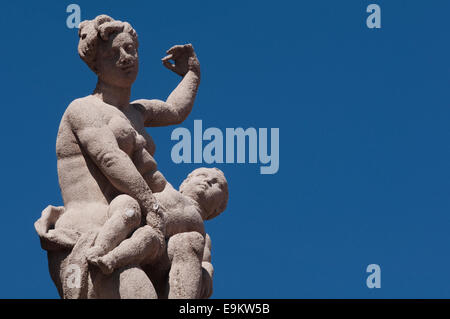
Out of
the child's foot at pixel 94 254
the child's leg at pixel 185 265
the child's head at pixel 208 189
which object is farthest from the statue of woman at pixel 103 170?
the child's head at pixel 208 189

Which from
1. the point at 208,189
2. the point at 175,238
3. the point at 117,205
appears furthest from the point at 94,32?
the point at 175,238

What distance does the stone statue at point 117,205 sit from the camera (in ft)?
53.0

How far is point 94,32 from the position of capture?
17219mm

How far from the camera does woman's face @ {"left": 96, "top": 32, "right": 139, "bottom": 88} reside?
17.3m

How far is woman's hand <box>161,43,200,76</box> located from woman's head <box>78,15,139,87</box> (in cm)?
112

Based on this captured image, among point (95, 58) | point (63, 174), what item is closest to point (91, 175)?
point (63, 174)

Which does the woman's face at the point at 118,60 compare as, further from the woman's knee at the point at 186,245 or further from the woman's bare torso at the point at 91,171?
the woman's knee at the point at 186,245

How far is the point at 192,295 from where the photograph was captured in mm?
16594

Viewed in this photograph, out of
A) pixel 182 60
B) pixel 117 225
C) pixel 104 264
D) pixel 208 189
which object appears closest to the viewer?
pixel 104 264

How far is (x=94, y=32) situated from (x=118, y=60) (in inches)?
16.5

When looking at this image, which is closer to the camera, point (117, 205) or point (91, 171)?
point (117, 205)

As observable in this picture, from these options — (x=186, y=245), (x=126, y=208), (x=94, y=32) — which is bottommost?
(x=186, y=245)

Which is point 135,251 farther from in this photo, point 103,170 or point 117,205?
point 103,170

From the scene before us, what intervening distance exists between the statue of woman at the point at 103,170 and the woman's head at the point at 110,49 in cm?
1
